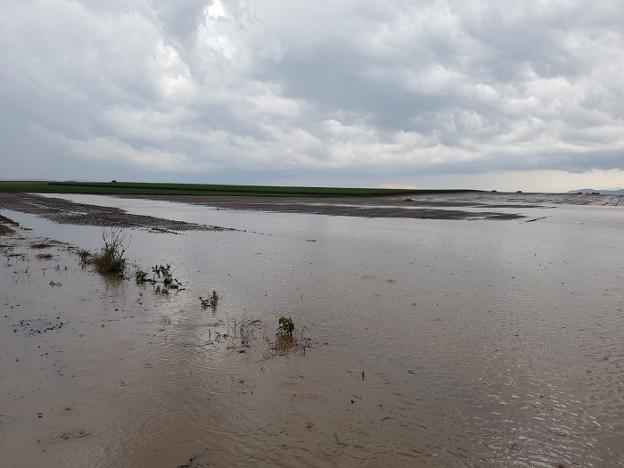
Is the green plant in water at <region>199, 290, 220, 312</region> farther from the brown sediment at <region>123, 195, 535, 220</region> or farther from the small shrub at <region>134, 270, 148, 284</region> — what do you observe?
the brown sediment at <region>123, 195, 535, 220</region>

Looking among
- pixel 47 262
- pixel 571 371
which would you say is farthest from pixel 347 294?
pixel 47 262

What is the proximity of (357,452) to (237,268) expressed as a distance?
1129cm

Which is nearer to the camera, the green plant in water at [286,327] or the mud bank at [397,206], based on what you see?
the green plant in water at [286,327]

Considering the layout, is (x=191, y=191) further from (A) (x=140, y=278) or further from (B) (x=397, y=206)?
(A) (x=140, y=278)

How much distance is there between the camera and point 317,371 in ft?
24.8

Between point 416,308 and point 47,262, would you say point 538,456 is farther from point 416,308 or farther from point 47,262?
point 47,262

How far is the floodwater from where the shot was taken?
550cm

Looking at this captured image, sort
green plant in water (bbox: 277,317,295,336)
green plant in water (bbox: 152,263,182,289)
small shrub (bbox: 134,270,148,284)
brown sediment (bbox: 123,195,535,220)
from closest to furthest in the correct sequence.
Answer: green plant in water (bbox: 277,317,295,336)
green plant in water (bbox: 152,263,182,289)
small shrub (bbox: 134,270,148,284)
brown sediment (bbox: 123,195,535,220)

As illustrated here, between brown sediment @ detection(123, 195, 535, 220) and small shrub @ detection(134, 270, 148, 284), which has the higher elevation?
brown sediment @ detection(123, 195, 535, 220)

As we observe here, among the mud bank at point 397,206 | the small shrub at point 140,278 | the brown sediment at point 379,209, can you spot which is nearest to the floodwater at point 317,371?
the small shrub at point 140,278

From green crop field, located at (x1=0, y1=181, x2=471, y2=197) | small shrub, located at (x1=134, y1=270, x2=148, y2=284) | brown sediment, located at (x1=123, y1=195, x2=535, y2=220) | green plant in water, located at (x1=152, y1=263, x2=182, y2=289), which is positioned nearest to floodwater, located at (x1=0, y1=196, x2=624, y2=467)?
small shrub, located at (x1=134, y1=270, x2=148, y2=284)

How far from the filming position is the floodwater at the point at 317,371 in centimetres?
550

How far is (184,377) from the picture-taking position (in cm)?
721

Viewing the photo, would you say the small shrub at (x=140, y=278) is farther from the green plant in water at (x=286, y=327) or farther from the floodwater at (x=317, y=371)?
the green plant in water at (x=286, y=327)
